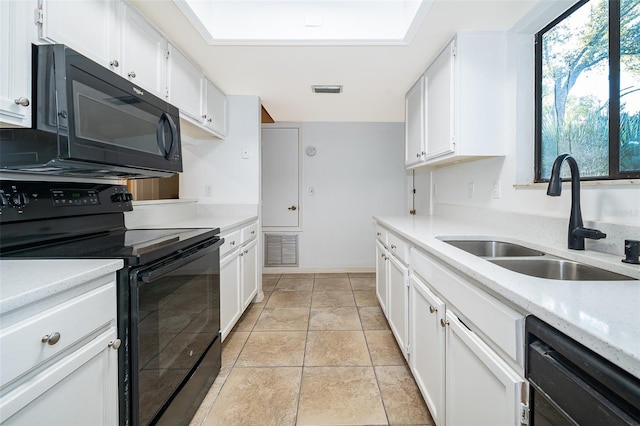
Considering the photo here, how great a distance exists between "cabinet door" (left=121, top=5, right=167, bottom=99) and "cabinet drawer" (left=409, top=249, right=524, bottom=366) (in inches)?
71.2

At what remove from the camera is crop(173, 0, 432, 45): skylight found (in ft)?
6.28

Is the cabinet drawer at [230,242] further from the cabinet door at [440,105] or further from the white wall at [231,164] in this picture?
the cabinet door at [440,105]

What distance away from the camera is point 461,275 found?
1025mm

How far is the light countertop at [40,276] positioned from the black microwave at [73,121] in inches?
14.9

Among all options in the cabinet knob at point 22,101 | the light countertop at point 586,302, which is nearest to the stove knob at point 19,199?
the cabinet knob at point 22,101

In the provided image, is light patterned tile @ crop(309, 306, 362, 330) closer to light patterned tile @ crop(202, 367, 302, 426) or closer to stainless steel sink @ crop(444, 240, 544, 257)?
light patterned tile @ crop(202, 367, 302, 426)

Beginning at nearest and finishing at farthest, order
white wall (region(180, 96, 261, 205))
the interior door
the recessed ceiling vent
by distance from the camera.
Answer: the recessed ceiling vent, white wall (region(180, 96, 261, 205)), the interior door

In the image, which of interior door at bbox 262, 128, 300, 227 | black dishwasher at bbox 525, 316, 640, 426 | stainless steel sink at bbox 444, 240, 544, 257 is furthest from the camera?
interior door at bbox 262, 128, 300, 227

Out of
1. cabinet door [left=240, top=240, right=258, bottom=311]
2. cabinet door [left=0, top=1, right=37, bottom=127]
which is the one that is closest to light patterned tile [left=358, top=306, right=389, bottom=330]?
cabinet door [left=240, top=240, right=258, bottom=311]

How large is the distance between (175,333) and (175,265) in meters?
0.32

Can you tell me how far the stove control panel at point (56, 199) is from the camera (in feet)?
3.50

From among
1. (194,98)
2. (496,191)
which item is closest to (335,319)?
(496,191)

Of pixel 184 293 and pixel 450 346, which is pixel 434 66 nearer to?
pixel 450 346

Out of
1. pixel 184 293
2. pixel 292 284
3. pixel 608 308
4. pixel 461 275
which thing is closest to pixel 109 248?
pixel 184 293
